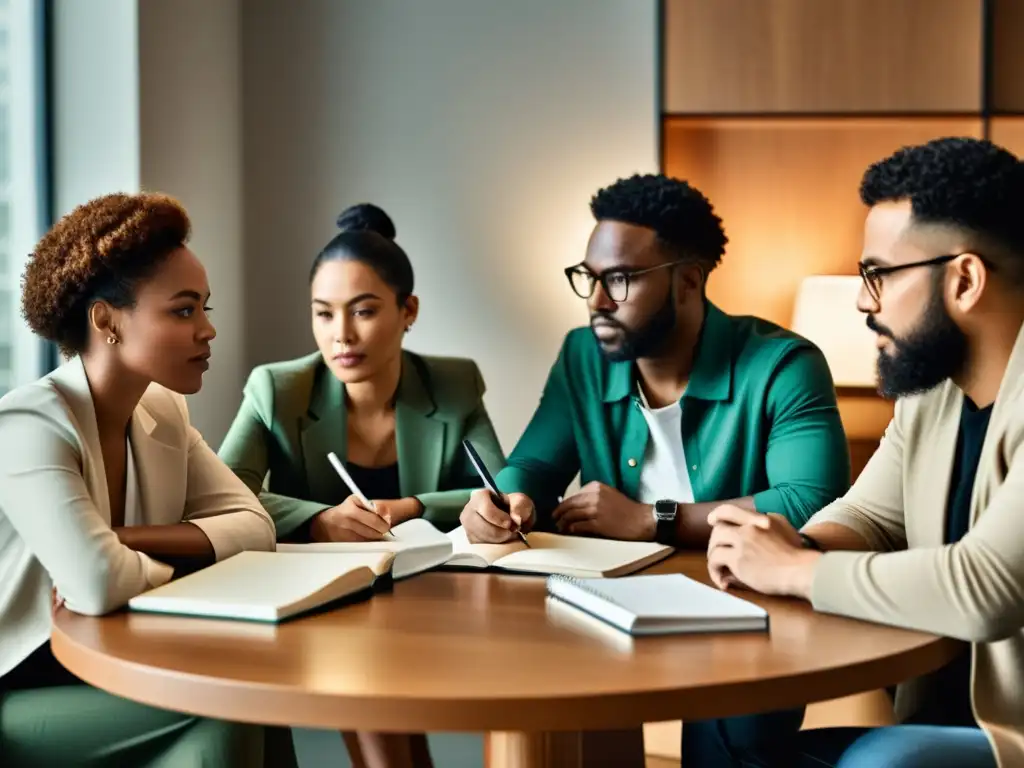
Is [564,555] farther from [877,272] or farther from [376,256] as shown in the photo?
[376,256]

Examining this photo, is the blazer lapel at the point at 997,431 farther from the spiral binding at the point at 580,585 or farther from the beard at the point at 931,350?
the spiral binding at the point at 580,585

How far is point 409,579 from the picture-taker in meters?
1.65

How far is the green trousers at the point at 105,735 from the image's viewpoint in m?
1.54

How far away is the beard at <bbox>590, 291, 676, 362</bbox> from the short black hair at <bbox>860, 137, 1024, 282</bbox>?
0.76 m

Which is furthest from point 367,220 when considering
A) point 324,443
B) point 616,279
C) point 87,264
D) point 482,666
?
point 482,666

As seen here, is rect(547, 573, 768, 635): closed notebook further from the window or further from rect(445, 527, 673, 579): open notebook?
the window

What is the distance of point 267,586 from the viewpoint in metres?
1.47

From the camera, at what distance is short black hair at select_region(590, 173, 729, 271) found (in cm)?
239

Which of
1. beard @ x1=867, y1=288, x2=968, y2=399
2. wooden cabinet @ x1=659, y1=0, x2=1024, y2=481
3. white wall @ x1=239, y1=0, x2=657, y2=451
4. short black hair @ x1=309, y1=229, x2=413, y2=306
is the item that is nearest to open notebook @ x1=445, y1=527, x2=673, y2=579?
beard @ x1=867, y1=288, x2=968, y2=399

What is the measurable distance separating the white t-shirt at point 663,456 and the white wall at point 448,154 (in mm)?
1519

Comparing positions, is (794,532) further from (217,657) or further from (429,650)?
(217,657)

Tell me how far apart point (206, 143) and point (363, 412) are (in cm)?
136

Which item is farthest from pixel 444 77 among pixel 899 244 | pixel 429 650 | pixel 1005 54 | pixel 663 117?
Answer: pixel 429 650

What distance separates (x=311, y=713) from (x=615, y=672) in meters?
0.30
